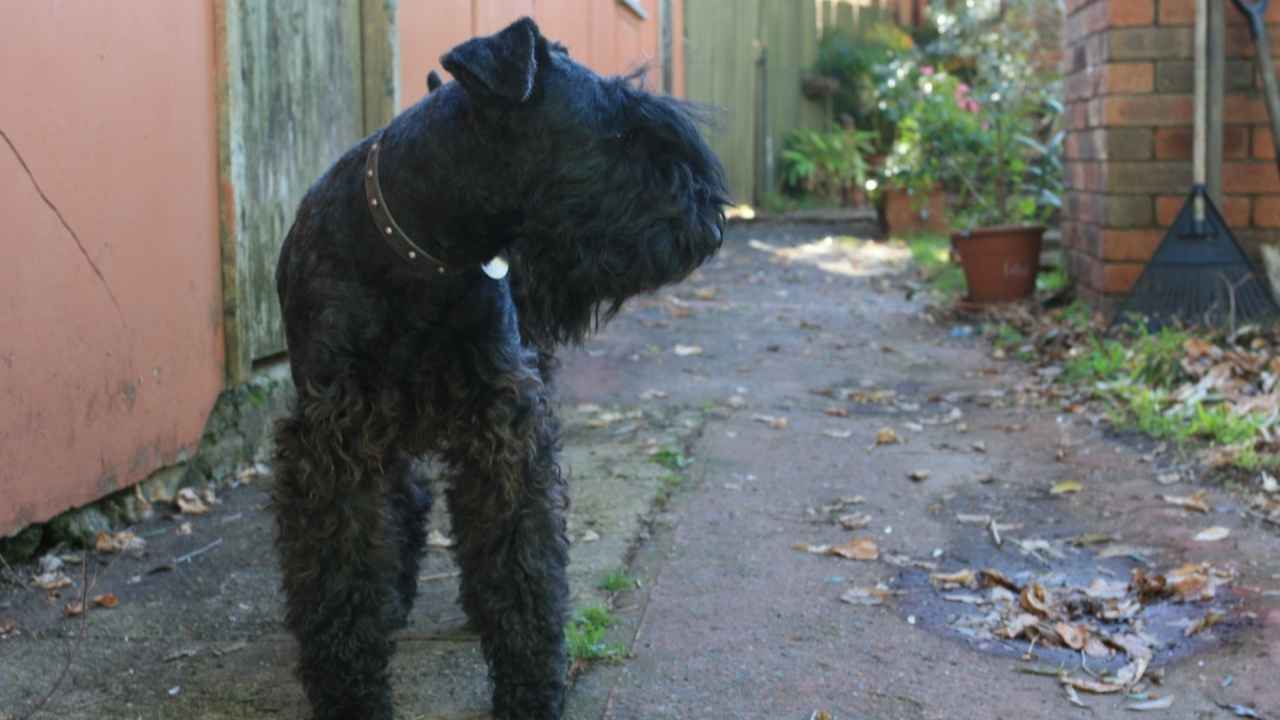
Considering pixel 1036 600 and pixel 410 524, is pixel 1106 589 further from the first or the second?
pixel 410 524

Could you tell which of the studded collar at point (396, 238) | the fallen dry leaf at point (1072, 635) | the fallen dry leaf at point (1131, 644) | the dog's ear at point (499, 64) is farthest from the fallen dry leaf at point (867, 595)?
the dog's ear at point (499, 64)

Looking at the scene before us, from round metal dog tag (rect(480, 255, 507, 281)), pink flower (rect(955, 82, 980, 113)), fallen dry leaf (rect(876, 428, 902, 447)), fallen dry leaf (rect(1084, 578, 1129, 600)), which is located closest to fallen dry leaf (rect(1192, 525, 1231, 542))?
fallen dry leaf (rect(1084, 578, 1129, 600))

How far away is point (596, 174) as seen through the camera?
260 cm

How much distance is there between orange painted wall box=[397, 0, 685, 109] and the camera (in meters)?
6.05

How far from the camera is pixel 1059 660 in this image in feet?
10.6

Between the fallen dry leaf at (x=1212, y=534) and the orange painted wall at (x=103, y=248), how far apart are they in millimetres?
3068

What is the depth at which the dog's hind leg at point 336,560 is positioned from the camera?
275cm

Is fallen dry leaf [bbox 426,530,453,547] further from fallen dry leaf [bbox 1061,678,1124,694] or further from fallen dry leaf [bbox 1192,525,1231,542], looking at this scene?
fallen dry leaf [bbox 1192,525,1231,542]

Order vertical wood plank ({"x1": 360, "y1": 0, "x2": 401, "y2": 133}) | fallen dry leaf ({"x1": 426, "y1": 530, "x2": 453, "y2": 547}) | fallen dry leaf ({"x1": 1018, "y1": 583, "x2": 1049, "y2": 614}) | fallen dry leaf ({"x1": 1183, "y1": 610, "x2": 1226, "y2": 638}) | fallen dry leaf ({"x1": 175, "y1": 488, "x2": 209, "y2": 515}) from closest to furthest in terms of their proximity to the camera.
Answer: fallen dry leaf ({"x1": 1183, "y1": 610, "x2": 1226, "y2": 638}), fallen dry leaf ({"x1": 1018, "y1": 583, "x2": 1049, "y2": 614}), fallen dry leaf ({"x1": 426, "y1": 530, "x2": 453, "y2": 547}), fallen dry leaf ({"x1": 175, "y1": 488, "x2": 209, "y2": 515}), vertical wood plank ({"x1": 360, "y1": 0, "x2": 401, "y2": 133})

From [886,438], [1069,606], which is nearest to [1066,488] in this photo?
[886,438]

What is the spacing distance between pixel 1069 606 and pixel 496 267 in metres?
1.75

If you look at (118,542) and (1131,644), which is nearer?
(1131,644)

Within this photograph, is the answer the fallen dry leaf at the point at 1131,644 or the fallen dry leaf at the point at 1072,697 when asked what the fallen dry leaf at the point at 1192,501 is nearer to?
the fallen dry leaf at the point at 1131,644

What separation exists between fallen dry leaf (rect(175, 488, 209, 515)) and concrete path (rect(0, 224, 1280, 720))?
0.04 meters
